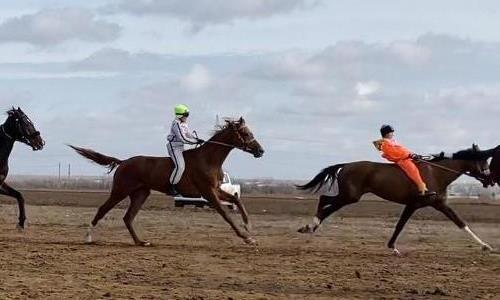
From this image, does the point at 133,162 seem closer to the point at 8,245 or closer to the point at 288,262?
the point at 8,245

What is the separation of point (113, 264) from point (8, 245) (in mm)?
3275

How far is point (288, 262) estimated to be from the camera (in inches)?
579

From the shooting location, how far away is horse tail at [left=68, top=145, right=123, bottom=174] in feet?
61.4

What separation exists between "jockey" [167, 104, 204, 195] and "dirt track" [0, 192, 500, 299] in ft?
4.37

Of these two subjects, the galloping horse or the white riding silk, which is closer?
the white riding silk

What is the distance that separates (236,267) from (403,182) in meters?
4.49

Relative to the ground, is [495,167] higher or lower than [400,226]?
higher

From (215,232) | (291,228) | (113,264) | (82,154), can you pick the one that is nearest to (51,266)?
(113,264)

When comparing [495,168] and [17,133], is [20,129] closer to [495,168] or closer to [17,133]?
[17,133]

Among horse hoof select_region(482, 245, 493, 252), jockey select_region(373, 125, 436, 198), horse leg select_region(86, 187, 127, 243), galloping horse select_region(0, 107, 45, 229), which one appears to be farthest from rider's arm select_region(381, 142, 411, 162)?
galloping horse select_region(0, 107, 45, 229)

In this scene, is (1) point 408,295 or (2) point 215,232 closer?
(1) point 408,295

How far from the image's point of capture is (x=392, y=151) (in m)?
17.4

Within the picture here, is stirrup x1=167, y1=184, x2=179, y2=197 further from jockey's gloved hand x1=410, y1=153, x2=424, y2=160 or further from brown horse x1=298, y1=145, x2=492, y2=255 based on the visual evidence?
jockey's gloved hand x1=410, y1=153, x2=424, y2=160

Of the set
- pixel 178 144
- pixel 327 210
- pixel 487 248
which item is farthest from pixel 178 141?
pixel 487 248
